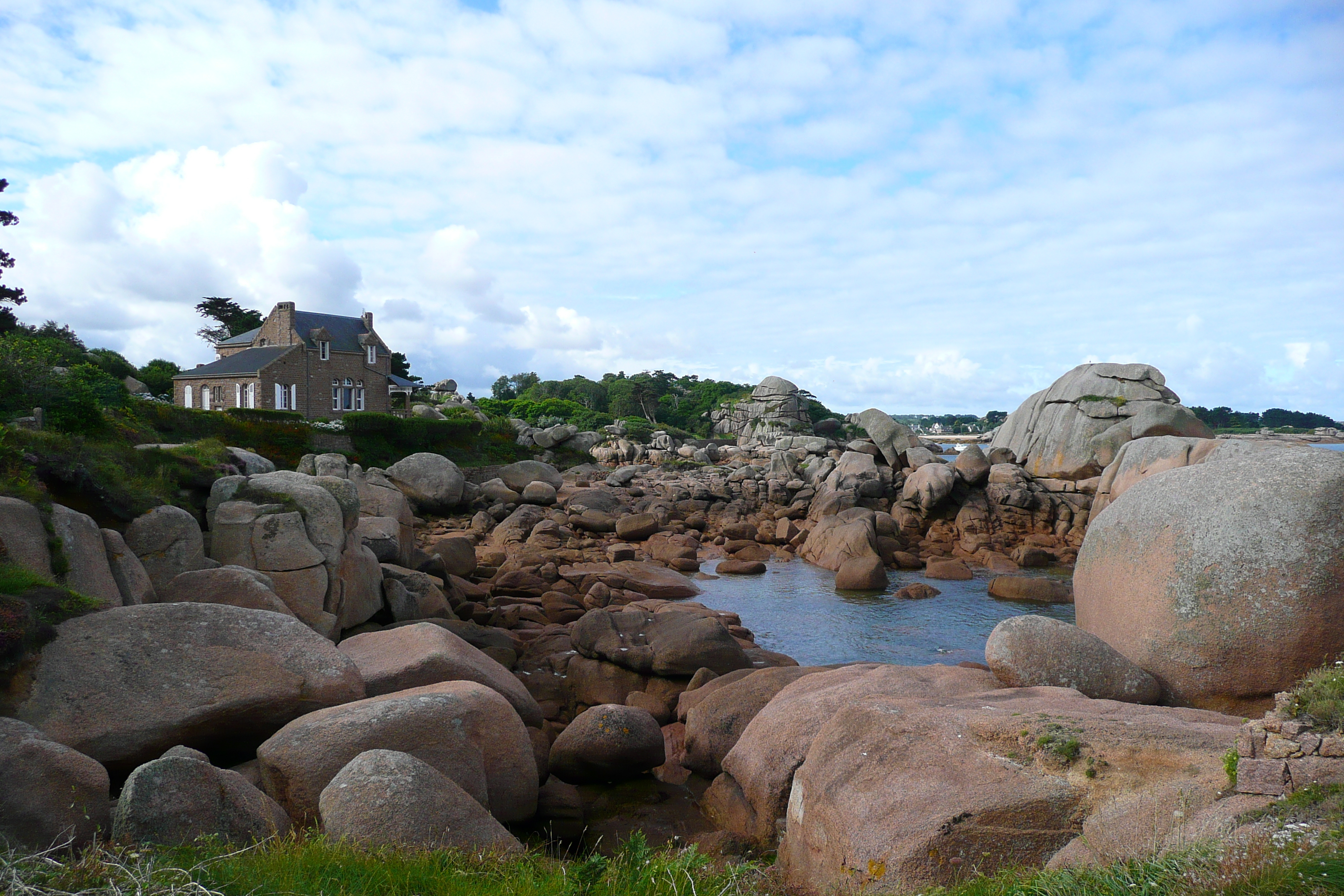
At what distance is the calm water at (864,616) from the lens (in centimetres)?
1691

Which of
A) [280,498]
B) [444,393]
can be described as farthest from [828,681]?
[444,393]

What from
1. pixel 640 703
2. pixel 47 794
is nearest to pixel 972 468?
pixel 640 703

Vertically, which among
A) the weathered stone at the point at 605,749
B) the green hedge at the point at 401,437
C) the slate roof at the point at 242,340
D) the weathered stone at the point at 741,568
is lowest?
the weathered stone at the point at 741,568

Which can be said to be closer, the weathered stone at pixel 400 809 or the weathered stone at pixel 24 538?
the weathered stone at pixel 400 809

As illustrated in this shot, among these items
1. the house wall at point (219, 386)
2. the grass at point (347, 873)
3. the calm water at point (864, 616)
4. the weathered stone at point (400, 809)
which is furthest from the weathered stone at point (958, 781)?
the house wall at point (219, 386)

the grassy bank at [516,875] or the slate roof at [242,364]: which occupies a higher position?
the slate roof at [242,364]

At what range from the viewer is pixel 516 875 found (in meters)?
5.29

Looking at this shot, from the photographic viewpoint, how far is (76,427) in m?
14.6

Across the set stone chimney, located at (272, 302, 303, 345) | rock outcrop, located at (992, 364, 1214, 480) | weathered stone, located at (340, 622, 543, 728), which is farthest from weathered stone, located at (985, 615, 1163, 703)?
stone chimney, located at (272, 302, 303, 345)

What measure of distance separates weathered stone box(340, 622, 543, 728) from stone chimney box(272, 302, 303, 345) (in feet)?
148

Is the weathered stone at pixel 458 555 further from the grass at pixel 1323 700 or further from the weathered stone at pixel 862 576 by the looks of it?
the grass at pixel 1323 700

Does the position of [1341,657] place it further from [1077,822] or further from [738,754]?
[738,754]

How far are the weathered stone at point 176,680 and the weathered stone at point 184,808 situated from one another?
1670 mm

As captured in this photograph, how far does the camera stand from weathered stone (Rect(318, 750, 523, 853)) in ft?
18.5
